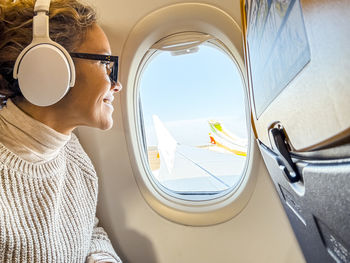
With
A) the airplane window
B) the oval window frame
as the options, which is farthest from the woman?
the airplane window

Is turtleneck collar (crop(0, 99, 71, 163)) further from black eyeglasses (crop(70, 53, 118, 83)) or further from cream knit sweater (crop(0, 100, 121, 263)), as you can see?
black eyeglasses (crop(70, 53, 118, 83))

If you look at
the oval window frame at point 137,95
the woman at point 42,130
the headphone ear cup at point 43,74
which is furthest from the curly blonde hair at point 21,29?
the oval window frame at point 137,95

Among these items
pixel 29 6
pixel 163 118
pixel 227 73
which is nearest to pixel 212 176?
pixel 163 118

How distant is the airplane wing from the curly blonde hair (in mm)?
822

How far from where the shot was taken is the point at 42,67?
821 millimetres

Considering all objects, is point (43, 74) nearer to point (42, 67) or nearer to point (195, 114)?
point (42, 67)

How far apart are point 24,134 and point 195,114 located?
1026 millimetres

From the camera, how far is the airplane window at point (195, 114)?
1.55 meters

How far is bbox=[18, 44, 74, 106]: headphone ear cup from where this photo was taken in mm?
808

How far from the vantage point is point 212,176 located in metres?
1.72

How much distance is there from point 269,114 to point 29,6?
91cm

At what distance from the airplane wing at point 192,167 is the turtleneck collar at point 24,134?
810mm

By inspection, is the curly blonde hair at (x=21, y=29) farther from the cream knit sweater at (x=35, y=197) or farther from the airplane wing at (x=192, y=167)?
the airplane wing at (x=192, y=167)

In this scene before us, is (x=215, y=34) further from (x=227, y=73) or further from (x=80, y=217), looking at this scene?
(x=80, y=217)
